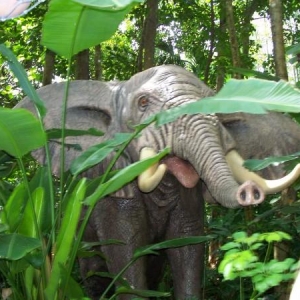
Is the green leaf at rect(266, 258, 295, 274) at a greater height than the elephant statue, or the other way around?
the elephant statue

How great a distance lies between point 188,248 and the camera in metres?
5.50

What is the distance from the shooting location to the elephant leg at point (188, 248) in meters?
5.41

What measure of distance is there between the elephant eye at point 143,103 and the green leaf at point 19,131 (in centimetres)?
141

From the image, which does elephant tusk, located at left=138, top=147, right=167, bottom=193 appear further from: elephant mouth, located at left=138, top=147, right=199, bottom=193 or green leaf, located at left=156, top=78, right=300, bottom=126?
green leaf, located at left=156, top=78, right=300, bottom=126

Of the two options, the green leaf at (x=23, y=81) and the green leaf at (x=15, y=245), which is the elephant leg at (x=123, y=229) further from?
the green leaf at (x=15, y=245)

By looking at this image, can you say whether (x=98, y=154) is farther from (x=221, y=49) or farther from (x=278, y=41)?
(x=221, y=49)

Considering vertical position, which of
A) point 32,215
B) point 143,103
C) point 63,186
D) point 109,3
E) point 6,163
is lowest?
point 32,215

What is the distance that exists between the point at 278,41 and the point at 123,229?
1.87 meters

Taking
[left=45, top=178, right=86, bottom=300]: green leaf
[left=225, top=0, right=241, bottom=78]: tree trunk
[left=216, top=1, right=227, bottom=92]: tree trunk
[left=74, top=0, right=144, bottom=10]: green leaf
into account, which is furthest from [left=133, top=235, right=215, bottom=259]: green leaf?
[left=216, top=1, right=227, bottom=92]: tree trunk

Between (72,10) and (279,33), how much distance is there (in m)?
2.24

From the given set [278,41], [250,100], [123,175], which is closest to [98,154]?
[123,175]

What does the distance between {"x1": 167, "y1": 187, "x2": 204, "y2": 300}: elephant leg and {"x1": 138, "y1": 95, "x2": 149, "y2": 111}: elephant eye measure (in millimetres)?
692

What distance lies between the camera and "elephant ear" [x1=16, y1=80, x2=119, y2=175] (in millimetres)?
5355

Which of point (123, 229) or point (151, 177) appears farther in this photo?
point (123, 229)
